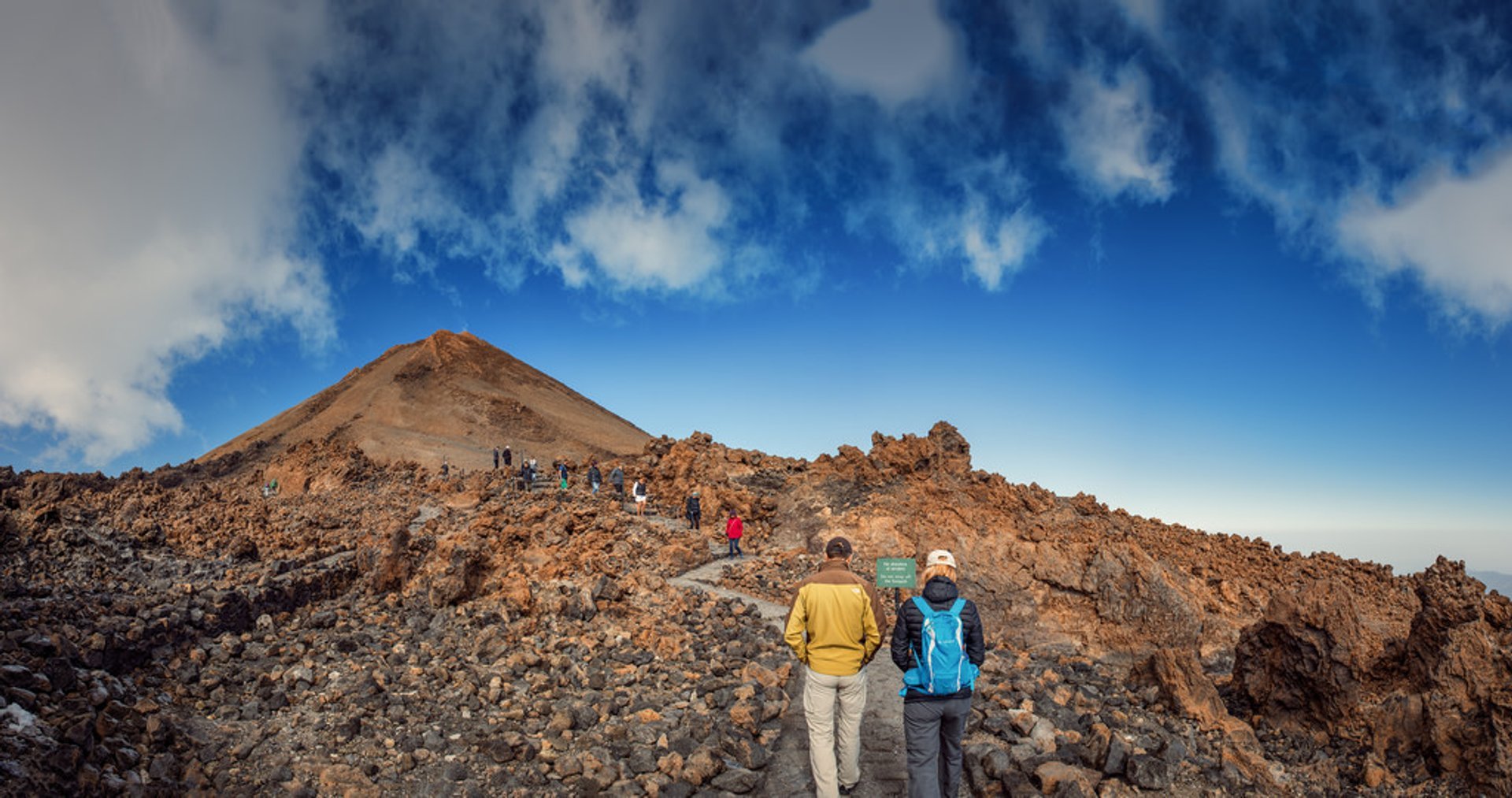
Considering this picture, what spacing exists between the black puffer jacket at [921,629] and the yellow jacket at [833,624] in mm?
495

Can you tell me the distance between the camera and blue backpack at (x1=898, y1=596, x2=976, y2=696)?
213 inches

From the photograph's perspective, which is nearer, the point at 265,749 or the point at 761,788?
the point at 761,788

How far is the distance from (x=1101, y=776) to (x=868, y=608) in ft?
9.72

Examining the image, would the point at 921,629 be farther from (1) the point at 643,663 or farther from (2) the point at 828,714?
(1) the point at 643,663

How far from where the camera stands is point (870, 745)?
24.8ft

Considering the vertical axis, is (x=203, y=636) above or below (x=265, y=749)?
above

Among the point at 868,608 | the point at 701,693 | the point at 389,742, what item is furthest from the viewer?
the point at 701,693

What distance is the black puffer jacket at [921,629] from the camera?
5.53m

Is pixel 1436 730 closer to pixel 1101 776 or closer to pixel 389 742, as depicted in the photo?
pixel 1101 776

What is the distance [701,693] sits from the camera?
29.0ft

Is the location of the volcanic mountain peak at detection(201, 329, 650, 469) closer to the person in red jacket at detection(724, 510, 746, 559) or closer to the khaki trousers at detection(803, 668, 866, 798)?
the person in red jacket at detection(724, 510, 746, 559)

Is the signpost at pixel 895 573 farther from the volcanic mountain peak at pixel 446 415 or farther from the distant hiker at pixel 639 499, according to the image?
the volcanic mountain peak at pixel 446 415

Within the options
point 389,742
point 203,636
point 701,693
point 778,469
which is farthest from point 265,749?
point 778,469

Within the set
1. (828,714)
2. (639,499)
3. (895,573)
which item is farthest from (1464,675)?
(639,499)
